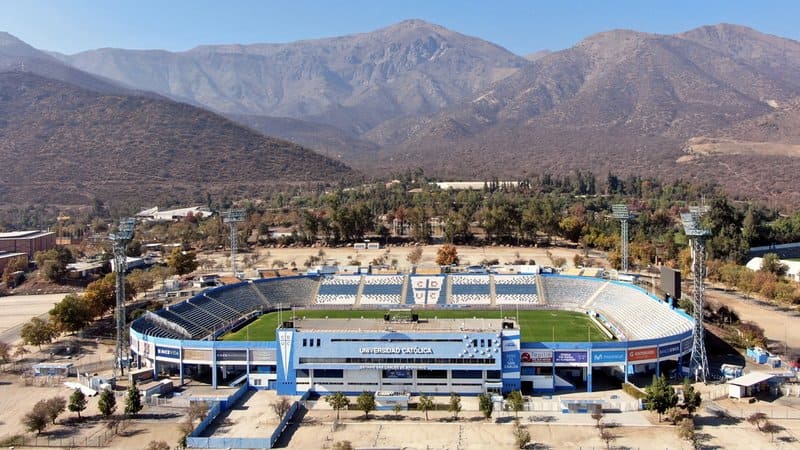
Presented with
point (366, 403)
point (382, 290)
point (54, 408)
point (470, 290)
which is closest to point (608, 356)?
point (366, 403)

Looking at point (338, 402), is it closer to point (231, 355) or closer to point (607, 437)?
point (231, 355)

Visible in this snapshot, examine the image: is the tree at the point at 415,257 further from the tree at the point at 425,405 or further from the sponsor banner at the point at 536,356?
the tree at the point at 425,405

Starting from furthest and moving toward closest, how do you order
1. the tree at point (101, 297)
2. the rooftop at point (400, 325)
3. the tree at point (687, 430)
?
the tree at point (101, 297) < the rooftop at point (400, 325) < the tree at point (687, 430)

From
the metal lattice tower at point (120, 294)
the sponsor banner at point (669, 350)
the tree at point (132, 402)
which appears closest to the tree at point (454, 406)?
the sponsor banner at point (669, 350)

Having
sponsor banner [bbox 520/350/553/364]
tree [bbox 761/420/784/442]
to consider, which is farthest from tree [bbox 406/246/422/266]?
tree [bbox 761/420/784/442]

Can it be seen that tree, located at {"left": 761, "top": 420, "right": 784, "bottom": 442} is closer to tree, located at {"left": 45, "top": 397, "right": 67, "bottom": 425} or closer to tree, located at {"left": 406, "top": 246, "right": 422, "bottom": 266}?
tree, located at {"left": 45, "top": 397, "right": 67, "bottom": 425}

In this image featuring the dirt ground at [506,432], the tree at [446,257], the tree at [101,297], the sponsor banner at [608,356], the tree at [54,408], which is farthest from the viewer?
the tree at [446,257]

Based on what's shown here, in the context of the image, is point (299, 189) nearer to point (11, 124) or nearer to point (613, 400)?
point (11, 124)
